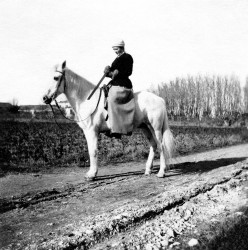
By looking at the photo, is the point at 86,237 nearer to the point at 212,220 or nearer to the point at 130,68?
the point at 212,220

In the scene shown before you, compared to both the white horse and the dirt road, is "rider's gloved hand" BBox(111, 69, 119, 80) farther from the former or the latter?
the dirt road

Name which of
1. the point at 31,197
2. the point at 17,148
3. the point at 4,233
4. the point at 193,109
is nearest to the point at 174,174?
the point at 31,197

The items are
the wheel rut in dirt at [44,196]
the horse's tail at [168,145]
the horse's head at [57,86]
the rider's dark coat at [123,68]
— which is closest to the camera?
the wheel rut in dirt at [44,196]

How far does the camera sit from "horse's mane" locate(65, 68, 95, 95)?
7.98 metres

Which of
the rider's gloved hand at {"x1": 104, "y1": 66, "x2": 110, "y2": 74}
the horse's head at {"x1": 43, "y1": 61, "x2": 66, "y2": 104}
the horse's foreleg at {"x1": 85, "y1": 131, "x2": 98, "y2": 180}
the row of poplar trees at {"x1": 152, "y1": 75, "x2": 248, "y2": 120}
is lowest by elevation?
the horse's foreleg at {"x1": 85, "y1": 131, "x2": 98, "y2": 180}

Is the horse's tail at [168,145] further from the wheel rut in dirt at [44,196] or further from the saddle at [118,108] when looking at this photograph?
the wheel rut in dirt at [44,196]

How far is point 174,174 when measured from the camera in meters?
8.55

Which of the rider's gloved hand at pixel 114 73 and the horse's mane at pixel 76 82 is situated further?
the horse's mane at pixel 76 82

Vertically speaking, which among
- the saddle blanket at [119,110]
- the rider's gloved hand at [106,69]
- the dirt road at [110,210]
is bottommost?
the dirt road at [110,210]

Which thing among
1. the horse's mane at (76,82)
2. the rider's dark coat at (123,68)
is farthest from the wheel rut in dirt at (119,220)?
the horse's mane at (76,82)

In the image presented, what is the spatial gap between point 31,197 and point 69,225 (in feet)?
7.09

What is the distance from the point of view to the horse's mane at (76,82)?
314 inches

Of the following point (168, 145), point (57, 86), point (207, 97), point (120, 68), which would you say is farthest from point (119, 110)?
point (207, 97)

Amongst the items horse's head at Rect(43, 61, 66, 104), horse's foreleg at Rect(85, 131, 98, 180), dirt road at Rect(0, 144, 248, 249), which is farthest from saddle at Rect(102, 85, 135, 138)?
dirt road at Rect(0, 144, 248, 249)
